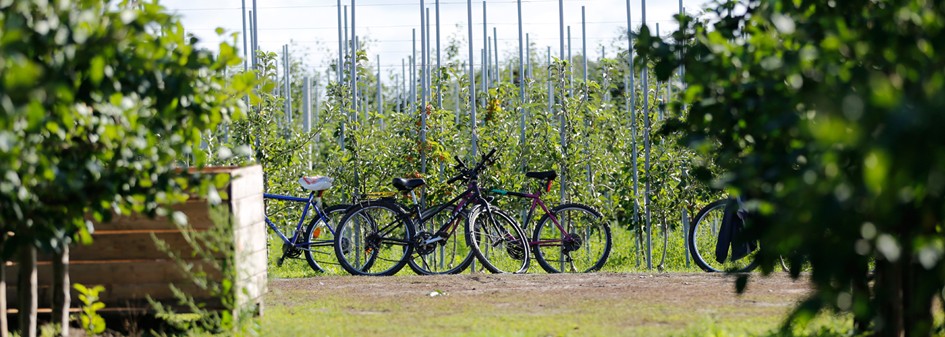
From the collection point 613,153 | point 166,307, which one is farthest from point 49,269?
point 613,153

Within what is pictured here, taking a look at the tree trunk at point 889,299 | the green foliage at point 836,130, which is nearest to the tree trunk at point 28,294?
the green foliage at point 836,130

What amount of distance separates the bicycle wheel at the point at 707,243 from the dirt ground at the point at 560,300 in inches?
26.4

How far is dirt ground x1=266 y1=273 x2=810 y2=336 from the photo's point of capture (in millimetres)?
5395

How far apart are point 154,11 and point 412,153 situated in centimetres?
606

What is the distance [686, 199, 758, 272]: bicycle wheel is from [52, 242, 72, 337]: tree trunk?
4.81m

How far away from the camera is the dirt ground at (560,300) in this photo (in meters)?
5.39

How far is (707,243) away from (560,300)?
10.8ft

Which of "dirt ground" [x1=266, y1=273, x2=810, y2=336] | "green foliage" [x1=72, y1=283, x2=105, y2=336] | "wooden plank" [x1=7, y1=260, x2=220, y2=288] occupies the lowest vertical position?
"dirt ground" [x1=266, y1=273, x2=810, y2=336]

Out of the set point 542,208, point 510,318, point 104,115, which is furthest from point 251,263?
point 542,208

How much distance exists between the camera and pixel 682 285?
7.00 metres

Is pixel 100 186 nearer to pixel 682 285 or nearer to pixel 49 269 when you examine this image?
pixel 49 269

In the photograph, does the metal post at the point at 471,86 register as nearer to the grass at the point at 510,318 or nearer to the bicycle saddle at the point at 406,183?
the bicycle saddle at the point at 406,183

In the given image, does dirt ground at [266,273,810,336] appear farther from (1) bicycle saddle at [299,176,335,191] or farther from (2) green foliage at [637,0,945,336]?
(2) green foliage at [637,0,945,336]

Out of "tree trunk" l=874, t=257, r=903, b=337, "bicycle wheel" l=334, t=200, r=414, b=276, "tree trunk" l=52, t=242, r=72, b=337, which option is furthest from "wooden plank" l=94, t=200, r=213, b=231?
"tree trunk" l=874, t=257, r=903, b=337
